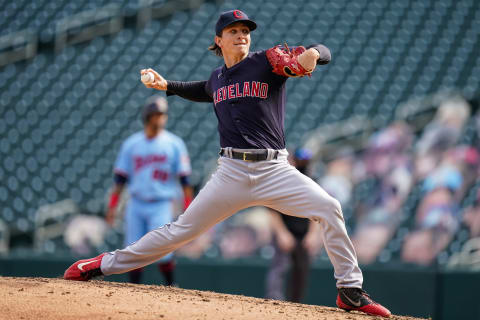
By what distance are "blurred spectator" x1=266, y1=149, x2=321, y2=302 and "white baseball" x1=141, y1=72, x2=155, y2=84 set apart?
265cm

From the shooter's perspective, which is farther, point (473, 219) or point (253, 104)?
point (473, 219)

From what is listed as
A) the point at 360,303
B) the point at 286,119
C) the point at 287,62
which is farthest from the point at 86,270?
the point at 286,119

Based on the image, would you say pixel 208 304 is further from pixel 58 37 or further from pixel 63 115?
pixel 58 37

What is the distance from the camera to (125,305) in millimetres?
3281

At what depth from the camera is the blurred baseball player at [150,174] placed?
19.7 feet

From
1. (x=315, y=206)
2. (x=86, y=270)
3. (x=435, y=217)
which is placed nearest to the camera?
(x=315, y=206)

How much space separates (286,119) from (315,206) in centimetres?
591

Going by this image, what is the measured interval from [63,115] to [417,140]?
467 centimetres

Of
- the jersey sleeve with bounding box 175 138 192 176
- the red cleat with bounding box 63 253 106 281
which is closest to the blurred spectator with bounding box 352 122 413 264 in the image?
the jersey sleeve with bounding box 175 138 192 176

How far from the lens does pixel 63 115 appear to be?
355 inches

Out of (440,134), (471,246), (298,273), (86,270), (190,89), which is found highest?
(440,134)

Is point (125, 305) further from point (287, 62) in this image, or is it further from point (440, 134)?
point (440, 134)

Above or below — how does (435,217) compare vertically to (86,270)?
above

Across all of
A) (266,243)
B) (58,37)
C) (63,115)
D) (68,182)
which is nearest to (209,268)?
(266,243)
